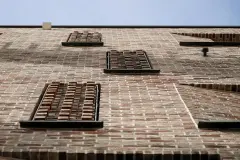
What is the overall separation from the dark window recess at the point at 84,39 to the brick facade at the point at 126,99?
0.22 meters

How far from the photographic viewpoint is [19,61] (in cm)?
1023

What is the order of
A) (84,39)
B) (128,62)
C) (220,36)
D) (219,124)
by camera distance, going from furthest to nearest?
(220,36), (84,39), (128,62), (219,124)

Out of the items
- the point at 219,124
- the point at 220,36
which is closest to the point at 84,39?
the point at 220,36

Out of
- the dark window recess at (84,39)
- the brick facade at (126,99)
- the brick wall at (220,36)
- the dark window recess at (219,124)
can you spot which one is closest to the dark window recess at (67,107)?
the brick facade at (126,99)

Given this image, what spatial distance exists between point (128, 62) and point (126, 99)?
8.59 feet

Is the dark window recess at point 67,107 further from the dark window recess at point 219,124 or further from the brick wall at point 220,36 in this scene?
the brick wall at point 220,36

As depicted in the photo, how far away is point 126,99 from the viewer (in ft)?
25.4

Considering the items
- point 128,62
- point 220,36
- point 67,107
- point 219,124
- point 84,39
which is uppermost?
point 219,124

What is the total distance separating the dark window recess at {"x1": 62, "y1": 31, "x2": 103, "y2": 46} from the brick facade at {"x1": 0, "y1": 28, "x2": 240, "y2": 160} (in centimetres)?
22

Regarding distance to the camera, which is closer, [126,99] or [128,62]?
[126,99]

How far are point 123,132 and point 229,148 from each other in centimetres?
137

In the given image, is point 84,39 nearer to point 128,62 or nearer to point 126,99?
point 128,62

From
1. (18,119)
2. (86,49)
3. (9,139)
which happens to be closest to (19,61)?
(86,49)

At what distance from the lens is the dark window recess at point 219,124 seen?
6438mm
